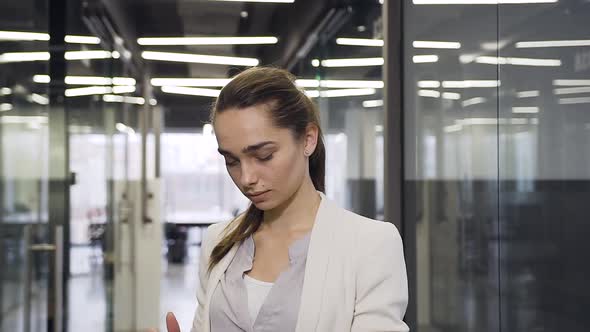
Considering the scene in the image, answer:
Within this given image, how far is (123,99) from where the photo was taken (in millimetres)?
6609

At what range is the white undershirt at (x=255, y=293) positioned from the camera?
1.34 m

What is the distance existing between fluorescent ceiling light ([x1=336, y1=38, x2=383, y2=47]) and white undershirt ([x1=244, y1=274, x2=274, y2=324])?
2545 mm

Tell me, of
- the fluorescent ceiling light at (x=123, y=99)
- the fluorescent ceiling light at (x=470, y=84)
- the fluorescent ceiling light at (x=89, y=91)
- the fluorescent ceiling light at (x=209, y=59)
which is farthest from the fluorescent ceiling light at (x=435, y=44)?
the fluorescent ceiling light at (x=209, y=59)

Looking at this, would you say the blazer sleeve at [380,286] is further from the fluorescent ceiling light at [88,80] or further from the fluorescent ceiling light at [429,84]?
the fluorescent ceiling light at [88,80]

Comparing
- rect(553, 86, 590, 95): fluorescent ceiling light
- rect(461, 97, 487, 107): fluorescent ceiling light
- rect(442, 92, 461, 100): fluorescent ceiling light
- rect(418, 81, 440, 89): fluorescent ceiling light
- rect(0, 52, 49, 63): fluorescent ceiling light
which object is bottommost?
rect(553, 86, 590, 95): fluorescent ceiling light

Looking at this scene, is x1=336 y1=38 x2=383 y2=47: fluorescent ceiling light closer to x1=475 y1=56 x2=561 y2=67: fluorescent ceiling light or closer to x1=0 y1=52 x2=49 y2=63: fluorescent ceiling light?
x1=475 y1=56 x2=561 y2=67: fluorescent ceiling light

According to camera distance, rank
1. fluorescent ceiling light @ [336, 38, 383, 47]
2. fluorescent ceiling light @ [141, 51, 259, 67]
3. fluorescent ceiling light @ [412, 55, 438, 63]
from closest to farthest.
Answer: fluorescent ceiling light @ [412, 55, 438, 63], fluorescent ceiling light @ [336, 38, 383, 47], fluorescent ceiling light @ [141, 51, 259, 67]

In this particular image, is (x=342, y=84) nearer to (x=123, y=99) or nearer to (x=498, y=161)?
(x=498, y=161)

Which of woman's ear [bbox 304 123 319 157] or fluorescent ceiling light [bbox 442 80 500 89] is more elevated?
fluorescent ceiling light [bbox 442 80 500 89]

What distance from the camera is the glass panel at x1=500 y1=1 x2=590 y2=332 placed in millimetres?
1815

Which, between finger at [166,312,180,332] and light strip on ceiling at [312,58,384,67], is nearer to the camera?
finger at [166,312,180,332]

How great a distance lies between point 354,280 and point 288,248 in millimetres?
161

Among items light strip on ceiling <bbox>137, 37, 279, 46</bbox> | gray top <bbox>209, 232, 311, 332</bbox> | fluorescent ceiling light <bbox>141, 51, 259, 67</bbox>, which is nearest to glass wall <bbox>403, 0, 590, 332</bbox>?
gray top <bbox>209, 232, 311, 332</bbox>

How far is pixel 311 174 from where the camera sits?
5.01ft
